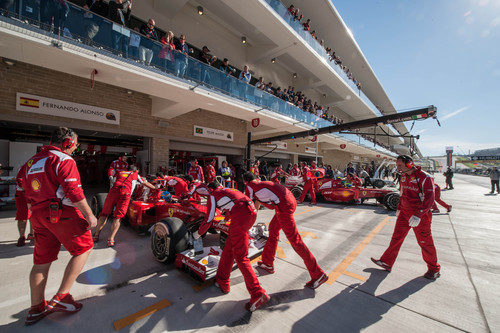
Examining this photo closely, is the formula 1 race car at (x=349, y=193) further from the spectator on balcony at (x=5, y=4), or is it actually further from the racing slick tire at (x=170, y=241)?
the spectator on balcony at (x=5, y=4)

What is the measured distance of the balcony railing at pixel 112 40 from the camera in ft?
16.0

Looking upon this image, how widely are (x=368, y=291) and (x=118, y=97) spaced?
10.5 meters

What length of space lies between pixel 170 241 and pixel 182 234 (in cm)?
19

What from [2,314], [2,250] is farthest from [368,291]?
[2,250]

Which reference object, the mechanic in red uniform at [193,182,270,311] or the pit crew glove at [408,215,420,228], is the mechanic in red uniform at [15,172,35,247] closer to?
the mechanic in red uniform at [193,182,270,311]

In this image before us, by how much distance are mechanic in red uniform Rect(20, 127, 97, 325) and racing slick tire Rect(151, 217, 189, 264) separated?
1061 mm

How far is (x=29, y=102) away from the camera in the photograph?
22.5ft

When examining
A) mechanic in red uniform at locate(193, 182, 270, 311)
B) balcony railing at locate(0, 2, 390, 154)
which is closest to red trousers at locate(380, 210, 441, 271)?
mechanic in red uniform at locate(193, 182, 270, 311)

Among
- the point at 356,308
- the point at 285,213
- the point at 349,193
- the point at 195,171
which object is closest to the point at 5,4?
the point at 195,171

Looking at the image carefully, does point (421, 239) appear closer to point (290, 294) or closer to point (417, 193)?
point (417, 193)

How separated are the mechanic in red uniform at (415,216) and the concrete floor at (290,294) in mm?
203

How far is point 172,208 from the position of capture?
13.2 ft

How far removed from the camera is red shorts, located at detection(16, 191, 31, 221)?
3635mm

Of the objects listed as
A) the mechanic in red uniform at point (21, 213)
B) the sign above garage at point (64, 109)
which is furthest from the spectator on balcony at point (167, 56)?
the mechanic in red uniform at point (21, 213)
